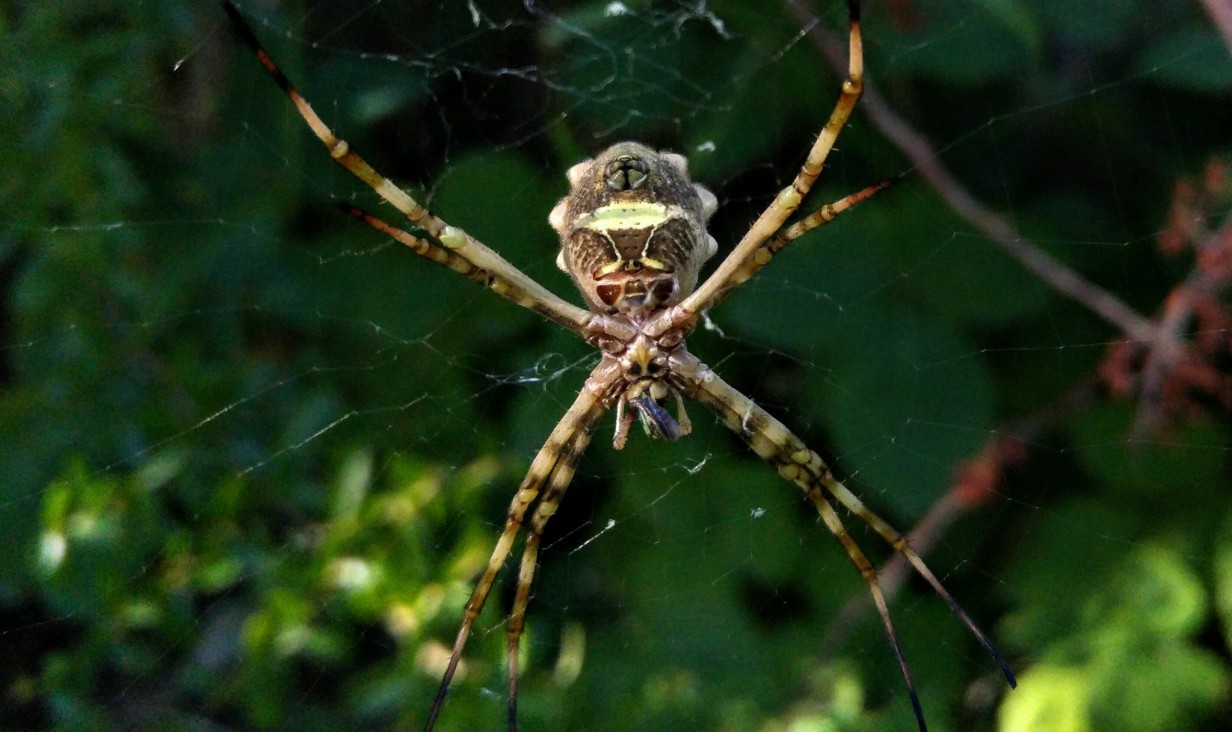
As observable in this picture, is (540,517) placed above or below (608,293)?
below

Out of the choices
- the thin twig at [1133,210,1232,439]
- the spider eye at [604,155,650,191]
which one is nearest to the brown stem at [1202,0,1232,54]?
the thin twig at [1133,210,1232,439]

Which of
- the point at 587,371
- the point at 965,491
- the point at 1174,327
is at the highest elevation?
the point at 587,371

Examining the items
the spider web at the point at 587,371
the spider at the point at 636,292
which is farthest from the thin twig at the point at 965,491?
the spider at the point at 636,292

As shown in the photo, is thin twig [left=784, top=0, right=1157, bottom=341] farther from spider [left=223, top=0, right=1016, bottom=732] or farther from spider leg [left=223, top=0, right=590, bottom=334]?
spider leg [left=223, top=0, right=590, bottom=334]

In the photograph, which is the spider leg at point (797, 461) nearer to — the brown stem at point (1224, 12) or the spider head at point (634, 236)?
the spider head at point (634, 236)

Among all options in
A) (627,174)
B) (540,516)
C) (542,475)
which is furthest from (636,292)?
(540,516)

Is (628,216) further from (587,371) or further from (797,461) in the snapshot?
(587,371)

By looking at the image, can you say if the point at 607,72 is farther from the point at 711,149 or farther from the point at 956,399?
the point at 956,399
